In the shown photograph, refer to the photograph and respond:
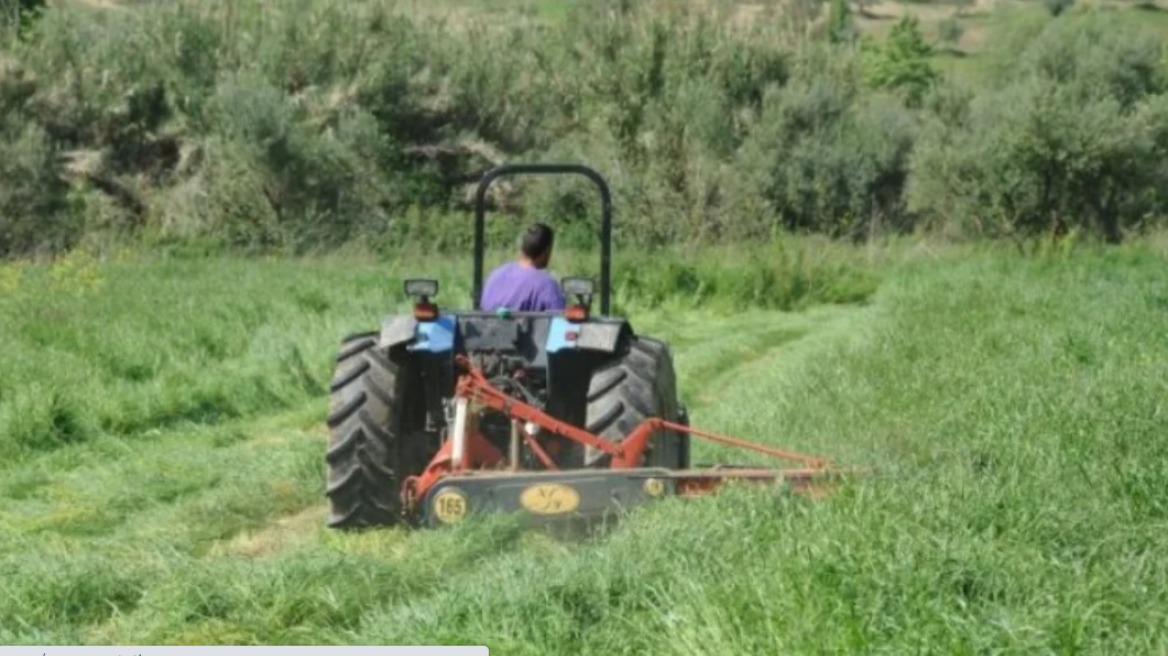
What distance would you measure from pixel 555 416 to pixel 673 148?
25.9m

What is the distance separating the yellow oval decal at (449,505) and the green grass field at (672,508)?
0.52 ft

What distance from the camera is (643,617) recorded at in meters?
5.26

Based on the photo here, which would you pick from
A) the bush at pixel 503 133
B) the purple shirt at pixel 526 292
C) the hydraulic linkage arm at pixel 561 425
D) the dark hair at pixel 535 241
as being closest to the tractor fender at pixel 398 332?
the hydraulic linkage arm at pixel 561 425

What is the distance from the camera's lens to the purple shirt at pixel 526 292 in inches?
→ 347

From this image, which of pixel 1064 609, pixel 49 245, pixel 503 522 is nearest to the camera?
pixel 1064 609

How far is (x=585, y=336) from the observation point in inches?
320

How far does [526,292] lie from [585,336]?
0.79 meters

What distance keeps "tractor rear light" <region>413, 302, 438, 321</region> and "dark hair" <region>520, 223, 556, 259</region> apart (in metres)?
0.83

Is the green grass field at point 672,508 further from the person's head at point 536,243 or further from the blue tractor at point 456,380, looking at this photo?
the person's head at point 536,243

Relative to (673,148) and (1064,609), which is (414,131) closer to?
(673,148)

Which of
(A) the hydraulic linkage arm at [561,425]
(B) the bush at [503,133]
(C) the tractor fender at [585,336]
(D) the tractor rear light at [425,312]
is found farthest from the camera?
(B) the bush at [503,133]

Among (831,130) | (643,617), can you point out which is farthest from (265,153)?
(643,617)

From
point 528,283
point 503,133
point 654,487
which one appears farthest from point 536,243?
point 503,133

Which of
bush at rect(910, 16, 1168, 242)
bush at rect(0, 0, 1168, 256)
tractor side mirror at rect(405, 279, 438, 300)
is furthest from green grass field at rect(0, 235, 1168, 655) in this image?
bush at rect(910, 16, 1168, 242)
